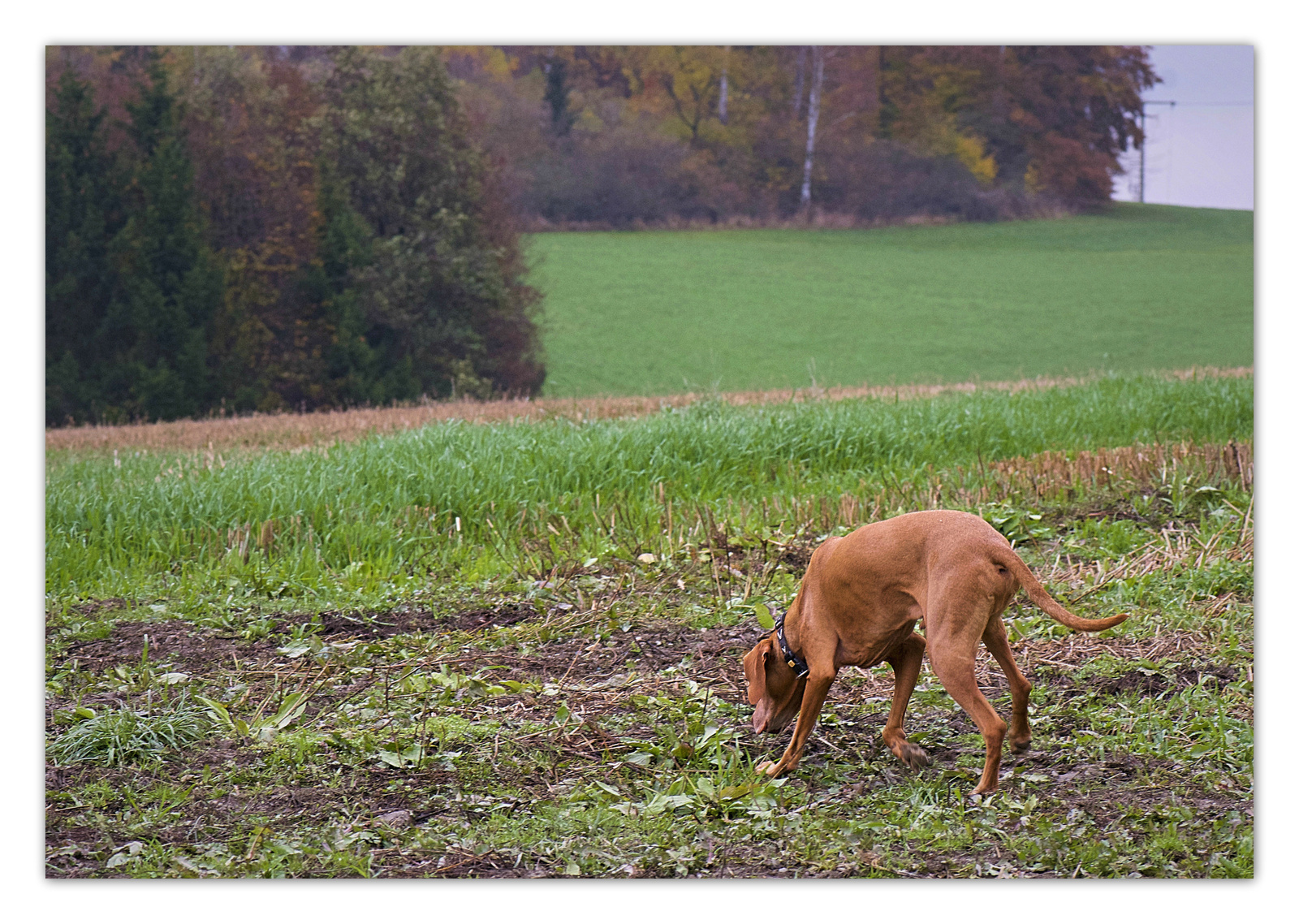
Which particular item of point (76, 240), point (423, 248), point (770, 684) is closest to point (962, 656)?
point (770, 684)

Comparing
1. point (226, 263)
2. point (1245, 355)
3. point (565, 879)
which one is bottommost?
point (565, 879)

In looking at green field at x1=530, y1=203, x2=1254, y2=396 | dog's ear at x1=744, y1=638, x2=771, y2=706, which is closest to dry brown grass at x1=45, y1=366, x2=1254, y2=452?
green field at x1=530, y1=203, x2=1254, y2=396

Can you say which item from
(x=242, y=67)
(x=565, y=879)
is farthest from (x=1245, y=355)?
(x=242, y=67)

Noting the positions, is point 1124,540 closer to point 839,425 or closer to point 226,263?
point 839,425

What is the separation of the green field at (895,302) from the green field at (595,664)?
141 centimetres

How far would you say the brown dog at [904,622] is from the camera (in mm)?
2512

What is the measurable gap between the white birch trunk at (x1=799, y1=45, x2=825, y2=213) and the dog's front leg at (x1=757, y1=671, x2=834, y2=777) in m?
3.78

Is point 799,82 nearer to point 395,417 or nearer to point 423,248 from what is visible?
point 395,417

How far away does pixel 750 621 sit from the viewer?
447 centimetres

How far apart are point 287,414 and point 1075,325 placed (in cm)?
800

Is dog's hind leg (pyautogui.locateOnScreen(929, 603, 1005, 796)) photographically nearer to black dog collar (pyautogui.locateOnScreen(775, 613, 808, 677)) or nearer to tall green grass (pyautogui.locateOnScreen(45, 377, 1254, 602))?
black dog collar (pyautogui.locateOnScreen(775, 613, 808, 677))

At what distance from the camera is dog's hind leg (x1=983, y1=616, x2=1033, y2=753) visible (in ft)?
8.78

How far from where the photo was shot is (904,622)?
9.02 feet

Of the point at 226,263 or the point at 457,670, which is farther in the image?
the point at 226,263
